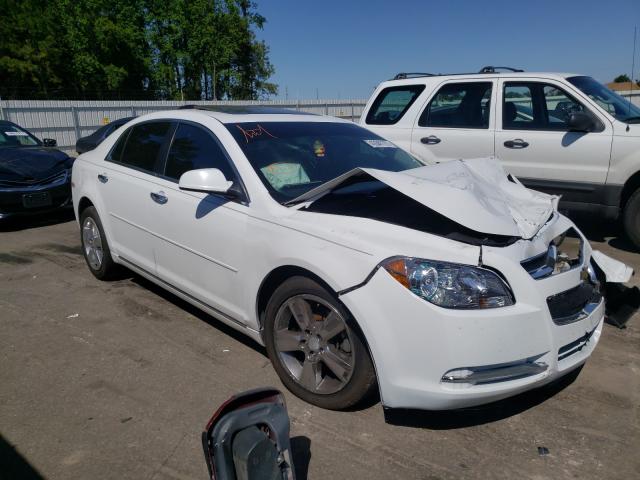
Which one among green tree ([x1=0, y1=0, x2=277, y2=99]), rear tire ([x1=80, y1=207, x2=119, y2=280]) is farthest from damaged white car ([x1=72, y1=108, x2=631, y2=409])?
green tree ([x1=0, y1=0, x2=277, y2=99])

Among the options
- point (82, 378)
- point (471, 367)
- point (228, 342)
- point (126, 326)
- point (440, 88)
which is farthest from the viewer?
point (440, 88)

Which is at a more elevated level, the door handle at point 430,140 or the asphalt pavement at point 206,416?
the door handle at point 430,140

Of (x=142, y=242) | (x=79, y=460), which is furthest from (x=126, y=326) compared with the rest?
(x=79, y=460)

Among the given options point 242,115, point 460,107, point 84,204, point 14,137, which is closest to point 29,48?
point 14,137

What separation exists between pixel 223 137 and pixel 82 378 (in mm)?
1770

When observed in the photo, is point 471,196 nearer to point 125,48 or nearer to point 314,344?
point 314,344

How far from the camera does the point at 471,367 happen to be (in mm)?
2484

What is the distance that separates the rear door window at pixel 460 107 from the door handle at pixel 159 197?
13.8 feet

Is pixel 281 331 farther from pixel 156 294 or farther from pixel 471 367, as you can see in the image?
pixel 156 294

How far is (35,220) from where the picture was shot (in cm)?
844

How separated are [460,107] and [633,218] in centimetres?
240

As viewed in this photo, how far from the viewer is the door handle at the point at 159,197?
3947 millimetres

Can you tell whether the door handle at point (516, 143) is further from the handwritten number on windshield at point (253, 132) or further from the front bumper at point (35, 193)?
the front bumper at point (35, 193)

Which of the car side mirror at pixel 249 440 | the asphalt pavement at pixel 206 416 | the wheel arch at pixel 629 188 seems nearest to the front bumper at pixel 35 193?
the asphalt pavement at pixel 206 416
